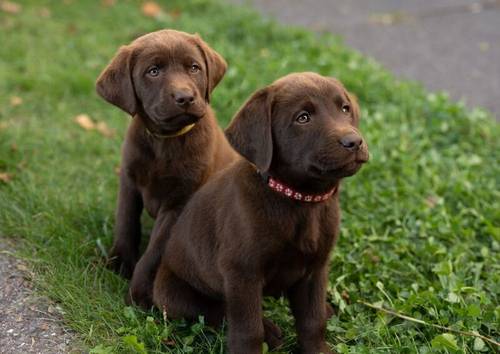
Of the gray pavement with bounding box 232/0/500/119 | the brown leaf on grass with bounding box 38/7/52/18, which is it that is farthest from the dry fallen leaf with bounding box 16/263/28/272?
the brown leaf on grass with bounding box 38/7/52/18

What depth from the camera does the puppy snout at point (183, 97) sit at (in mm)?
4203

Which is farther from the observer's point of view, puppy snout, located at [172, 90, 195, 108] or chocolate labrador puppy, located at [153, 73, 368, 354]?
puppy snout, located at [172, 90, 195, 108]

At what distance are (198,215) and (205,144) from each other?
587 millimetres

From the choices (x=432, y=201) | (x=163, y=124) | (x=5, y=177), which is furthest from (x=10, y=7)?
(x=432, y=201)

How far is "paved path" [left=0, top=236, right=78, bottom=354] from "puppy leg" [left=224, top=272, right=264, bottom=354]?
849 millimetres

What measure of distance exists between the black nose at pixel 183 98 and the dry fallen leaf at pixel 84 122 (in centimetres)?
287

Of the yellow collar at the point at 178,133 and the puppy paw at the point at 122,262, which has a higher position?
the yellow collar at the point at 178,133

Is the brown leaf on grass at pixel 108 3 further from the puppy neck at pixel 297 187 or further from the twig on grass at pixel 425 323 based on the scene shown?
the puppy neck at pixel 297 187

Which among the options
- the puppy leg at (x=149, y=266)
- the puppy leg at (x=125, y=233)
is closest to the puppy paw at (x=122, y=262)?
the puppy leg at (x=125, y=233)

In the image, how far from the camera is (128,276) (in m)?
5.00

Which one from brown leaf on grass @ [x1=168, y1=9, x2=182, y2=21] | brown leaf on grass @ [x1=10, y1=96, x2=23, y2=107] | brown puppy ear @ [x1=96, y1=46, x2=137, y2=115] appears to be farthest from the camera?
brown leaf on grass @ [x1=168, y1=9, x2=182, y2=21]

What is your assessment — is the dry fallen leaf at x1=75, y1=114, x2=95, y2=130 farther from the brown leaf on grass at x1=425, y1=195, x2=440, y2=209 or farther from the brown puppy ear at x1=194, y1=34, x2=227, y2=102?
the brown leaf on grass at x1=425, y1=195, x2=440, y2=209

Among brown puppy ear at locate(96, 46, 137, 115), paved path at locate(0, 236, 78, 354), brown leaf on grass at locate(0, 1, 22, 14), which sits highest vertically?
brown puppy ear at locate(96, 46, 137, 115)

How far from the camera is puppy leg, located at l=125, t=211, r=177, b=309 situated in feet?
15.1
